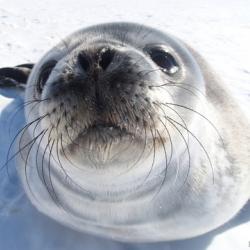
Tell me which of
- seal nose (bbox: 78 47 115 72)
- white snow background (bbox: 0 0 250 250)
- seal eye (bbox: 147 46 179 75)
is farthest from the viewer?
white snow background (bbox: 0 0 250 250)

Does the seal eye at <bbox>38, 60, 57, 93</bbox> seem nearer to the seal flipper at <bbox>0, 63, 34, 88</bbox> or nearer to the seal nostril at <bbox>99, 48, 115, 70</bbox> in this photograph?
the seal nostril at <bbox>99, 48, 115, 70</bbox>

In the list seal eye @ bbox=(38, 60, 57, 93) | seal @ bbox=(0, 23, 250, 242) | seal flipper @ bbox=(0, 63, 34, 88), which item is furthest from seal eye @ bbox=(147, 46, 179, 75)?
seal flipper @ bbox=(0, 63, 34, 88)

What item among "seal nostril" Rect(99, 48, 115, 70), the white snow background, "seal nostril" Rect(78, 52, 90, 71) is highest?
"seal nostril" Rect(99, 48, 115, 70)

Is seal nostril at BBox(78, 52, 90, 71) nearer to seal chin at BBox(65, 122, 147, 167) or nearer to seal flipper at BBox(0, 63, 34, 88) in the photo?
seal chin at BBox(65, 122, 147, 167)

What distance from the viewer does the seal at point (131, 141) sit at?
5.63ft

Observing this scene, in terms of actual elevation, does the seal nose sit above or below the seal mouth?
above

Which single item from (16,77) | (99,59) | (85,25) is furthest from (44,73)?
(85,25)

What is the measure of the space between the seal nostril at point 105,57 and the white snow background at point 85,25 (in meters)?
0.99

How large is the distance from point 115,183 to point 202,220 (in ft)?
1.68

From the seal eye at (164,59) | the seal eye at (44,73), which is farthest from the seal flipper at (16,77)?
the seal eye at (164,59)

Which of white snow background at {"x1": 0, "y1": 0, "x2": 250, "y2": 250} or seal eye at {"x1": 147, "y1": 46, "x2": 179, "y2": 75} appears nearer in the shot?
seal eye at {"x1": 147, "y1": 46, "x2": 179, "y2": 75}

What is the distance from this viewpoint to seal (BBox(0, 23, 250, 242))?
171cm

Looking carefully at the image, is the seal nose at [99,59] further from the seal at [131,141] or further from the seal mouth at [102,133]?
the seal mouth at [102,133]

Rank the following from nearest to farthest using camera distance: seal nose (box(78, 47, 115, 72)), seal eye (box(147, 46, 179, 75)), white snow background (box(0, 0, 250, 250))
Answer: seal nose (box(78, 47, 115, 72)) → seal eye (box(147, 46, 179, 75)) → white snow background (box(0, 0, 250, 250))
